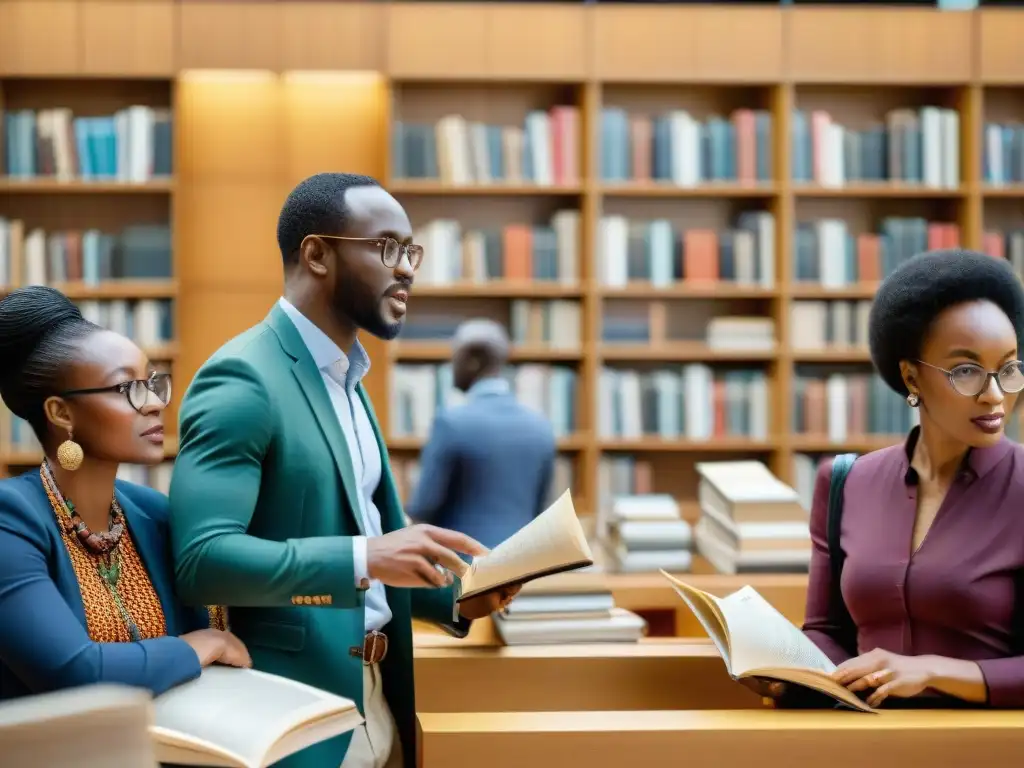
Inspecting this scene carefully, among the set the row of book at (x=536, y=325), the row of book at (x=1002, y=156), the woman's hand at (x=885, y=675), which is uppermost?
the row of book at (x=1002, y=156)

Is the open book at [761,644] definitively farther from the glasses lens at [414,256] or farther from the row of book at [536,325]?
the row of book at [536,325]

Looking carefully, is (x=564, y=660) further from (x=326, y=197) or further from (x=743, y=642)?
(x=326, y=197)

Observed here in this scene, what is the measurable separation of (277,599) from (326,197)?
22.3 inches

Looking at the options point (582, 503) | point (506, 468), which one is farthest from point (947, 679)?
point (582, 503)

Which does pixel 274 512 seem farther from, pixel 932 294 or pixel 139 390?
pixel 932 294

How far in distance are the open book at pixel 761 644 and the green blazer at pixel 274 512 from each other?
0.45 metres

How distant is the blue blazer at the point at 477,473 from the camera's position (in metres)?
3.74

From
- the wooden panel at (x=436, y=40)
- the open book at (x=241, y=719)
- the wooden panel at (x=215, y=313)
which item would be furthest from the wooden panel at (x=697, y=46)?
the open book at (x=241, y=719)

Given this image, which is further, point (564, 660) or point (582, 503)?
point (582, 503)

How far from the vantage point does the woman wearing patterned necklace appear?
1.40 meters

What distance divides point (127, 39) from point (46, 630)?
451 cm

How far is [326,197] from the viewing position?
65.1 inches

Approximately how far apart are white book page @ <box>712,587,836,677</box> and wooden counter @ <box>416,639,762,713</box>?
25 centimetres

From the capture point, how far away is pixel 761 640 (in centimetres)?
165
